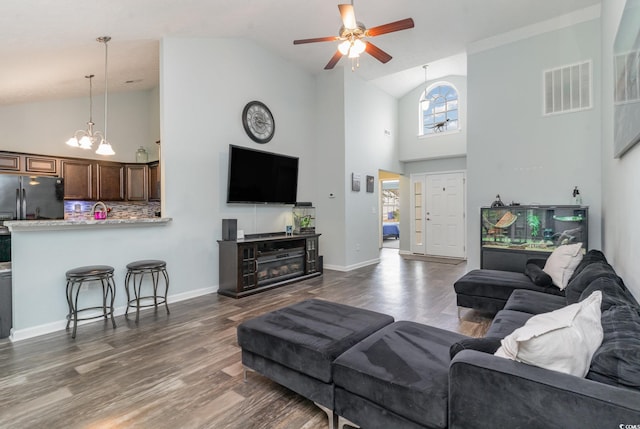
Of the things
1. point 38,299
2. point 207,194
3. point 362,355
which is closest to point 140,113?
point 207,194

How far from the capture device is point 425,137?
7.98m

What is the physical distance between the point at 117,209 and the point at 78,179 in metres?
0.93

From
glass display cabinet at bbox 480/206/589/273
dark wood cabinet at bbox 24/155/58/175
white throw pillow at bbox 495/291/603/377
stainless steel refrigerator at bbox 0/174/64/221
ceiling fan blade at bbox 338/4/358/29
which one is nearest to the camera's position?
white throw pillow at bbox 495/291/603/377

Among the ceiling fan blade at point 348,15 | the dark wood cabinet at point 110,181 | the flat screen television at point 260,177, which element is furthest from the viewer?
the dark wood cabinet at point 110,181

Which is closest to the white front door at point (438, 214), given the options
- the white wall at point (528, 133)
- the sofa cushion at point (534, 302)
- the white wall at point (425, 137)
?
the white wall at point (425, 137)

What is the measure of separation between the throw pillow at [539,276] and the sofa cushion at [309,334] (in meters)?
1.86

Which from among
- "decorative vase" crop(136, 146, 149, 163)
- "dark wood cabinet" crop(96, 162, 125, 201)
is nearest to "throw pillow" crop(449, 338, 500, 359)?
"dark wood cabinet" crop(96, 162, 125, 201)

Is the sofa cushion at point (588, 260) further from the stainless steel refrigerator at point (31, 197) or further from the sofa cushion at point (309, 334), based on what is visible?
the stainless steel refrigerator at point (31, 197)

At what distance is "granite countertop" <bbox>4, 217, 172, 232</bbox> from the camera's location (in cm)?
302

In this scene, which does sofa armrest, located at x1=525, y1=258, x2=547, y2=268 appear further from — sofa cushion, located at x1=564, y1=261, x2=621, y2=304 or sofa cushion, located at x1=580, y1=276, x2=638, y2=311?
sofa cushion, located at x1=580, y1=276, x2=638, y2=311

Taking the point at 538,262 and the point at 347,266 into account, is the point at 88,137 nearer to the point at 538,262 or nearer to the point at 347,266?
the point at 347,266

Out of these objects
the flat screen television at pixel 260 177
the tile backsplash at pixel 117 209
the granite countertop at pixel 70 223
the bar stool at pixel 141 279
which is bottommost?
the bar stool at pixel 141 279

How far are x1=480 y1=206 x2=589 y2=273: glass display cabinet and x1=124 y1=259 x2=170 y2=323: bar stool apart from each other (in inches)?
170

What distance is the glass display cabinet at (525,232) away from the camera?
4.12 meters
